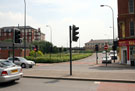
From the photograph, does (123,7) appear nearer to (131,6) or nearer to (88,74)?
(131,6)

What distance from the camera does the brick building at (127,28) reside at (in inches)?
945

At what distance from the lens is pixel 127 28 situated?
24.6 meters

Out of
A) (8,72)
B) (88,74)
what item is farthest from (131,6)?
(8,72)

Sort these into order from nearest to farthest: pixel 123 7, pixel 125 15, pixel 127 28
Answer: pixel 127 28, pixel 125 15, pixel 123 7

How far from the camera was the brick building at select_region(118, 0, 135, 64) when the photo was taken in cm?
2400

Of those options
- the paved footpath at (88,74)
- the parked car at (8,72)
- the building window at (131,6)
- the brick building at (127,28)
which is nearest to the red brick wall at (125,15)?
the brick building at (127,28)

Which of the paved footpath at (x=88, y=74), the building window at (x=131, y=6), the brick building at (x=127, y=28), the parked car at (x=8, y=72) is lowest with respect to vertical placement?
the paved footpath at (x=88, y=74)

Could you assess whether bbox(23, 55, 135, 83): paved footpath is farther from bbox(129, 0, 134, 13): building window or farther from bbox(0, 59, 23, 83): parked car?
bbox(129, 0, 134, 13): building window

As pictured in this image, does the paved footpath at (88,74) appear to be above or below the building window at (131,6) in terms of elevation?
below

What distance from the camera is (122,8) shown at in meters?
25.3

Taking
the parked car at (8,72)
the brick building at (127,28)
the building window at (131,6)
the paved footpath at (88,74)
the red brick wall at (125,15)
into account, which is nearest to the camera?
the parked car at (8,72)

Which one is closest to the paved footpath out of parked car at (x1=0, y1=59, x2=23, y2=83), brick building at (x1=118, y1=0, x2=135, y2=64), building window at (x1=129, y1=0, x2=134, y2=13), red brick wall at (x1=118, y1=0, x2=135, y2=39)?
parked car at (x1=0, y1=59, x2=23, y2=83)

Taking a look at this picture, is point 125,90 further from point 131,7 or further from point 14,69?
point 131,7

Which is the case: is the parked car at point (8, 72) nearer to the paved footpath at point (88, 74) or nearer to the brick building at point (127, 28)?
the paved footpath at point (88, 74)
